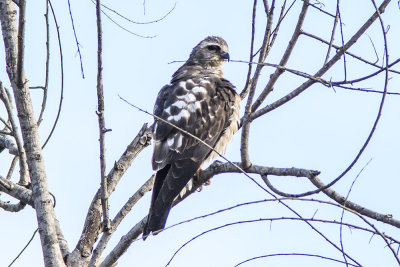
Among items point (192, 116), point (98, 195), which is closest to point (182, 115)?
point (192, 116)

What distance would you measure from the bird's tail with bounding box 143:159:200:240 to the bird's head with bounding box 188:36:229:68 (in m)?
2.16

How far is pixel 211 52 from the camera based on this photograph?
7250 mm

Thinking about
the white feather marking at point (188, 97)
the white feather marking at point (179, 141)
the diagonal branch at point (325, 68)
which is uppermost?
the white feather marking at point (188, 97)

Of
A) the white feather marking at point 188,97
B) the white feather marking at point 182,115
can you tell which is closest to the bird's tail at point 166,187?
the white feather marking at point 182,115

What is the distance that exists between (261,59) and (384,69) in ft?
2.15

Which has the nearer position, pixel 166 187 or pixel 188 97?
pixel 166 187

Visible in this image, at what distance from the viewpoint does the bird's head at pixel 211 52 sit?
7144mm

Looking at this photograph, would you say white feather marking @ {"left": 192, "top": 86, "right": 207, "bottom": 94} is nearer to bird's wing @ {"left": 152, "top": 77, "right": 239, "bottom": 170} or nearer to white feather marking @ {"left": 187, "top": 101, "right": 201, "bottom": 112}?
bird's wing @ {"left": 152, "top": 77, "right": 239, "bottom": 170}

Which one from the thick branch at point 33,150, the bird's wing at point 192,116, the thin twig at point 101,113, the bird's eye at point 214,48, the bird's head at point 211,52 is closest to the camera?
the thin twig at point 101,113

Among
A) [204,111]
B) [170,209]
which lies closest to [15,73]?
[170,209]

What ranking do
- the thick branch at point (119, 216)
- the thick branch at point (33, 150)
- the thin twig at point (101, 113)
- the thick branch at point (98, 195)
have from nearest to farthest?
the thin twig at point (101, 113)
the thick branch at point (33, 150)
the thick branch at point (119, 216)
the thick branch at point (98, 195)

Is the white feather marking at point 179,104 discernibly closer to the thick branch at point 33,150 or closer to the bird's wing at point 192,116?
the bird's wing at point 192,116

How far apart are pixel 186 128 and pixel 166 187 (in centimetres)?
72

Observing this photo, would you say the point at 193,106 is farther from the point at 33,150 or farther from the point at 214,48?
the point at 33,150
